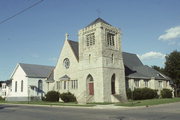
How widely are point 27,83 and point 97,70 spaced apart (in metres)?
20.9

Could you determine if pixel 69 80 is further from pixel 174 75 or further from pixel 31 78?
pixel 174 75

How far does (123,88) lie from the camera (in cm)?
3819

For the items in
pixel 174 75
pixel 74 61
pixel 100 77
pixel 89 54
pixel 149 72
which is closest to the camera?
pixel 100 77

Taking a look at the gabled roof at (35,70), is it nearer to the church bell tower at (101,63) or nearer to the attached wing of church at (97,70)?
the attached wing of church at (97,70)

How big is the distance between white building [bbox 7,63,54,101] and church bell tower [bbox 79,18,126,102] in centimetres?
1408

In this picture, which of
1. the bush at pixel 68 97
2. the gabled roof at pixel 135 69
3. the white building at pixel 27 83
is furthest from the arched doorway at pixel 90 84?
the white building at pixel 27 83

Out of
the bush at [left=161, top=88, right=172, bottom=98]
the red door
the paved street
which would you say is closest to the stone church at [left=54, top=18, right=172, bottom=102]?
the red door

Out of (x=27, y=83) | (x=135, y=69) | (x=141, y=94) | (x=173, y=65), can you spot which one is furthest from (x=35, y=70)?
(x=173, y=65)

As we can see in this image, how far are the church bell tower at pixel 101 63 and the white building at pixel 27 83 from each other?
46.2 feet

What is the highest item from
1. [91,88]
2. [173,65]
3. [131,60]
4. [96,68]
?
[131,60]

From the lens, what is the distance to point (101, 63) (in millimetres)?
35000

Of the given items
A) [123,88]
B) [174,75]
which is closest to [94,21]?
[123,88]

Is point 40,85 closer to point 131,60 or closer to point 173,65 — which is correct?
point 131,60

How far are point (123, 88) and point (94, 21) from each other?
12.7 m
